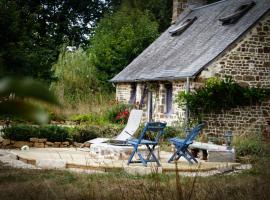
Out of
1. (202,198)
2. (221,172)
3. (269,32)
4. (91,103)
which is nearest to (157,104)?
(91,103)

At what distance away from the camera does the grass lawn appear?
524cm

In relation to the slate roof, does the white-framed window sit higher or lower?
lower

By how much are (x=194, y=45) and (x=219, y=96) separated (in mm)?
→ 3756

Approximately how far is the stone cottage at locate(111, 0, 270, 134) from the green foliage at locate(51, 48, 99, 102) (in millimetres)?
2619

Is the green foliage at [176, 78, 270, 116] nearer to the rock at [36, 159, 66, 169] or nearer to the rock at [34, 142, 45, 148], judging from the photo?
the rock at [34, 142, 45, 148]

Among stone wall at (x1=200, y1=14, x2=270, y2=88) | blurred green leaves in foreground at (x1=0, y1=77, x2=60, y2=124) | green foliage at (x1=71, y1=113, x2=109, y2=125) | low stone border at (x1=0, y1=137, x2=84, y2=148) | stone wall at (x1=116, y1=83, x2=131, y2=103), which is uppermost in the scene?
stone wall at (x1=200, y1=14, x2=270, y2=88)

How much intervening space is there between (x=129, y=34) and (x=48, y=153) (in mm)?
16550

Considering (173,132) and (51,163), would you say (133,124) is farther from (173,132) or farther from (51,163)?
(173,132)

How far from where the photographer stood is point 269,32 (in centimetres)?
1780

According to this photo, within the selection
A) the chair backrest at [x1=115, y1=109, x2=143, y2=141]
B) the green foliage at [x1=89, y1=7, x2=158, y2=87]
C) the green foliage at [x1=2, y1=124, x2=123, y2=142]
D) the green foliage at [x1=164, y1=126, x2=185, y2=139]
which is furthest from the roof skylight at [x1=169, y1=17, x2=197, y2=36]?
the chair backrest at [x1=115, y1=109, x2=143, y2=141]

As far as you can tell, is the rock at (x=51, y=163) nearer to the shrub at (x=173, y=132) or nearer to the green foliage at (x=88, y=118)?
the shrub at (x=173, y=132)

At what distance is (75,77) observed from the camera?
2516cm

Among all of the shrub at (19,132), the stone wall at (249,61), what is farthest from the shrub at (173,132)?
the shrub at (19,132)

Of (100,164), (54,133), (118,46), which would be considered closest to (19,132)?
(54,133)
